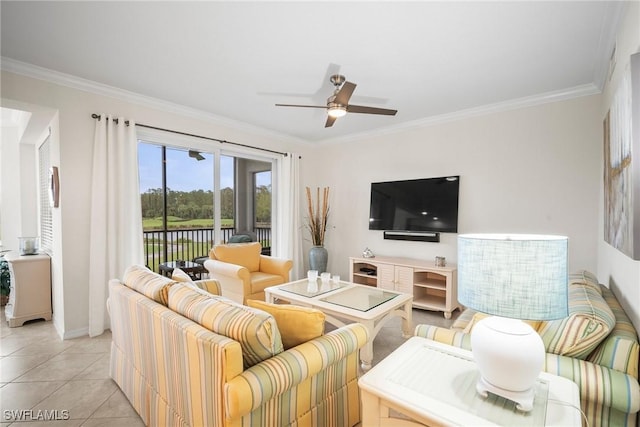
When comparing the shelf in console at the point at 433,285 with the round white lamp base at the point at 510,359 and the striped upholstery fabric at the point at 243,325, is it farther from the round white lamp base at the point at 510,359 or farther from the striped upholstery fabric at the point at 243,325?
the striped upholstery fabric at the point at 243,325

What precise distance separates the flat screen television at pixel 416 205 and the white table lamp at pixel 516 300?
3039 millimetres

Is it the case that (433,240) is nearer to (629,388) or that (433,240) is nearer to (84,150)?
(629,388)

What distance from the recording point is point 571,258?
10.6 ft

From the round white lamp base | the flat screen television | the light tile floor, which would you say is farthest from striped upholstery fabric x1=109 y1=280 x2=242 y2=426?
the flat screen television

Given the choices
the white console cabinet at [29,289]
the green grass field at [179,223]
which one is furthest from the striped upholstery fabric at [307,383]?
the white console cabinet at [29,289]

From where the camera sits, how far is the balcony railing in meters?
3.99

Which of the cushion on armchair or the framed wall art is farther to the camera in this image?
the cushion on armchair

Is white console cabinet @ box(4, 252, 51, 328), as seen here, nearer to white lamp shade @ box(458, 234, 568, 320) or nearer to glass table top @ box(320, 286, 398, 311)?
glass table top @ box(320, 286, 398, 311)

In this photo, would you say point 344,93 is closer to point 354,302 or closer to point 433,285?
point 354,302

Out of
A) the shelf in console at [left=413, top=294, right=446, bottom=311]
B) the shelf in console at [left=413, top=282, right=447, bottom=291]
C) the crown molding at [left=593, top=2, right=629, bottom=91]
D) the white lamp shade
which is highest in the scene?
the crown molding at [left=593, top=2, right=629, bottom=91]

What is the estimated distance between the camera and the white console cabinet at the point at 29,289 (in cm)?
326

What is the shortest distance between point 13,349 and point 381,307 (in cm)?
332

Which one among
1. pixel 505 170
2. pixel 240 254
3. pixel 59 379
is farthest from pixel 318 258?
pixel 59 379

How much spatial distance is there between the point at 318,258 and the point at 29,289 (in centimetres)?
354
